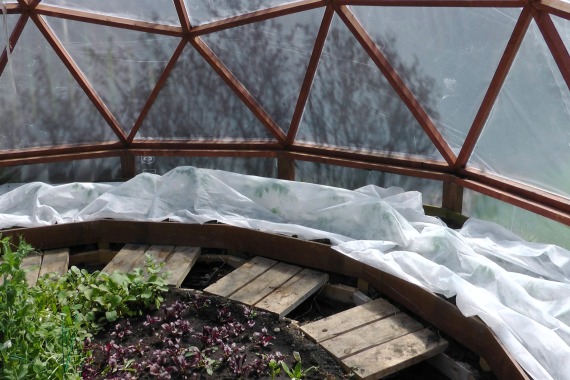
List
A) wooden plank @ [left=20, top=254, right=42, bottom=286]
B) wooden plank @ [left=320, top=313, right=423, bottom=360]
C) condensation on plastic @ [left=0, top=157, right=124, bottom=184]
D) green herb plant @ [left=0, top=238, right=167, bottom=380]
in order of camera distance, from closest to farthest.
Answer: green herb plant @ [left=0, top=238, right=167, bottom=380]
wooden plank @ [left=320, top=313, right=423, bottom=360]
wooden plank @ [left=20, top=254, right=42, bottom=286]
condensation on plastic @ [left=0, top=157, right=124, bottom=184]

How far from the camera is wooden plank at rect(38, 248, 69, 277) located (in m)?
6.85

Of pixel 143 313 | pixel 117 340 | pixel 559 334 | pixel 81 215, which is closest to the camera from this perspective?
pixel 559 334

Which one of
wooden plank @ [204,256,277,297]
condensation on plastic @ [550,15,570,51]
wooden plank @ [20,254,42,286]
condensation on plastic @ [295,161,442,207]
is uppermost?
condensation on plastic @ [550,15,570,51]

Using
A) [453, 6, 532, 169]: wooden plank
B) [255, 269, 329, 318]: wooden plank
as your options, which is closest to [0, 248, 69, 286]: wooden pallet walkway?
[255, 269, 329, 318]: wooden plank

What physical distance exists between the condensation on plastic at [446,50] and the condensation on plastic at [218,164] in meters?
2.21

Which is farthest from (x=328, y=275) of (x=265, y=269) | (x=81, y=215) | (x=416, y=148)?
(x=81, y=215)

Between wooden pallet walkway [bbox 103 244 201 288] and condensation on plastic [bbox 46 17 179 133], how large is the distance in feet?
7.27

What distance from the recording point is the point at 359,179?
8.40m

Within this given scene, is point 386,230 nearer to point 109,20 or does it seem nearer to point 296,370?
point 296,370

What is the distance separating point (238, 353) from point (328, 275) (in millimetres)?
1634

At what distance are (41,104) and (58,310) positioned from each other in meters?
3.43

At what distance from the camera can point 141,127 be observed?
29.1ft

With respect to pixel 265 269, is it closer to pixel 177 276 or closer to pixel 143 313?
pixel 177 276

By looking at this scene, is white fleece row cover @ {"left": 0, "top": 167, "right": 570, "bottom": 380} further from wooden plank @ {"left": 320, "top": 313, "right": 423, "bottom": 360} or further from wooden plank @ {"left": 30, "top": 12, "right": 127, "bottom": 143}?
wooden plank @ {"left": 30, "top": 12, "right": 127, "bottom": 143}
